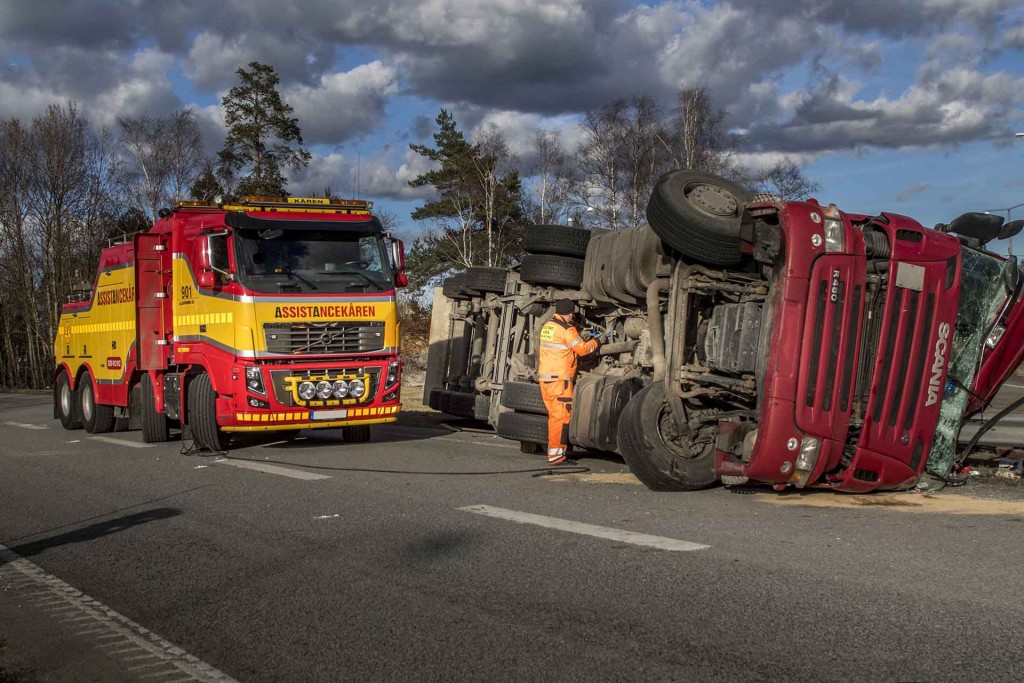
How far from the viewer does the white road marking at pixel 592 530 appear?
5.75m

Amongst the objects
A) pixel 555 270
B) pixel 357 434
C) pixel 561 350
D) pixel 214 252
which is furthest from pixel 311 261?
pixel 561 350

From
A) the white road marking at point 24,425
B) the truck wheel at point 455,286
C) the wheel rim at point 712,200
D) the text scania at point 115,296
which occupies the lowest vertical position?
the white road marking at point 24,425

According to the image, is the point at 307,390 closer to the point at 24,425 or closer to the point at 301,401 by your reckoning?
the point at 301,401

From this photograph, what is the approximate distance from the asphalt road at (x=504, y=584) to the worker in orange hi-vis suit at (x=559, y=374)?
57.4 inches

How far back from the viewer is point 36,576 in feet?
19.1

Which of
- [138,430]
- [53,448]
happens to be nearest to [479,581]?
[53,448]

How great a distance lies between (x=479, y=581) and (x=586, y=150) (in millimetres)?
31309

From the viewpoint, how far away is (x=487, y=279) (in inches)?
505

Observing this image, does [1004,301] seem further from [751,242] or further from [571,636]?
[571,636]

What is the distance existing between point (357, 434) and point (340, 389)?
1580mm

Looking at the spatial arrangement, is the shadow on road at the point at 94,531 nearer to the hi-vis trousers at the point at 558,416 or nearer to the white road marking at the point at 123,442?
the hi-vis trousers at the point at 558,416

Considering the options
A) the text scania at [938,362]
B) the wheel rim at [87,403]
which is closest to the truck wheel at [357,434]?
the wheel rim at [87,403]

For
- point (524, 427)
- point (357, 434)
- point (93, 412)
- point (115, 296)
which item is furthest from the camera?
point (93, 412)

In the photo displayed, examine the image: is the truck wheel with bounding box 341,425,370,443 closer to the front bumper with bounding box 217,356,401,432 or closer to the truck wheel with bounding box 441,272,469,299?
the front bumper with bounding box 217,356,401,432
